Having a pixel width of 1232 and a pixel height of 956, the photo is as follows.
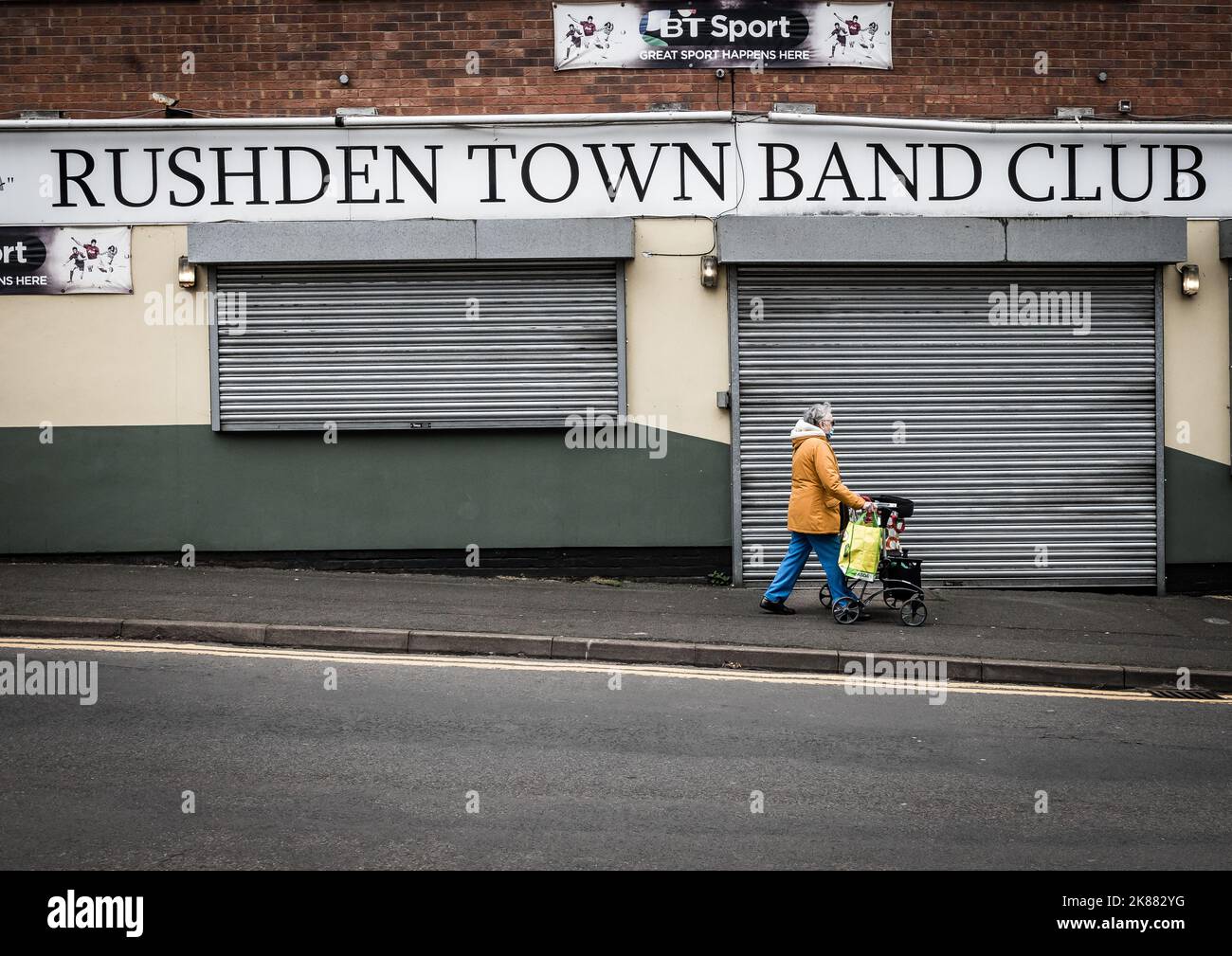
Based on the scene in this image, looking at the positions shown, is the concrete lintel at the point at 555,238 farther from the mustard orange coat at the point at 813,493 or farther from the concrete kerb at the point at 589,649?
the concrete kerb at the point at 589,649

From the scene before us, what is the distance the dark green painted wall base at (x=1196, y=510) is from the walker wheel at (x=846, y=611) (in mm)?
4409

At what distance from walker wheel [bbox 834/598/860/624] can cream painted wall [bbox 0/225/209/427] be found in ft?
21.2

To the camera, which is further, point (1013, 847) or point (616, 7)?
point (616, 7)

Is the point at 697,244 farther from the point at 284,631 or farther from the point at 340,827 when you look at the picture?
the point at 340,827

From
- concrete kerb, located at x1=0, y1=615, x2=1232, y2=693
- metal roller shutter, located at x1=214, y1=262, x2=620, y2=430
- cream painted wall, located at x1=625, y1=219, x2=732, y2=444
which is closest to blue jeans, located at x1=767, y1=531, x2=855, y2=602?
concrete kerb, located at x1=0, y1=615, x2=1232, y2=693

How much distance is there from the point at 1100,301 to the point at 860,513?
4.09 m

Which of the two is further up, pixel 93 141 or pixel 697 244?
pixel 93 141

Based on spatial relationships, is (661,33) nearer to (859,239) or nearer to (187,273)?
(859,239)

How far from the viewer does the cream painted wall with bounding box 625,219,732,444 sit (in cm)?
1252

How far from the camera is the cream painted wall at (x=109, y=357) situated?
1246 centimetres

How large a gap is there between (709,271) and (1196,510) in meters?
5.57

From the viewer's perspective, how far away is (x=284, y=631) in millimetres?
9555

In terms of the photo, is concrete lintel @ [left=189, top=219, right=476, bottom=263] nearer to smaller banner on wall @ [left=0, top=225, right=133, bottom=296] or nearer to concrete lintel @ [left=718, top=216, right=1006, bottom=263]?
smaller banner on wall @ [left=0, top=225, right=133, bottom=296]

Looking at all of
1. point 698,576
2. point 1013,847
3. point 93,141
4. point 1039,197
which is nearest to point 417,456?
point 698,576
